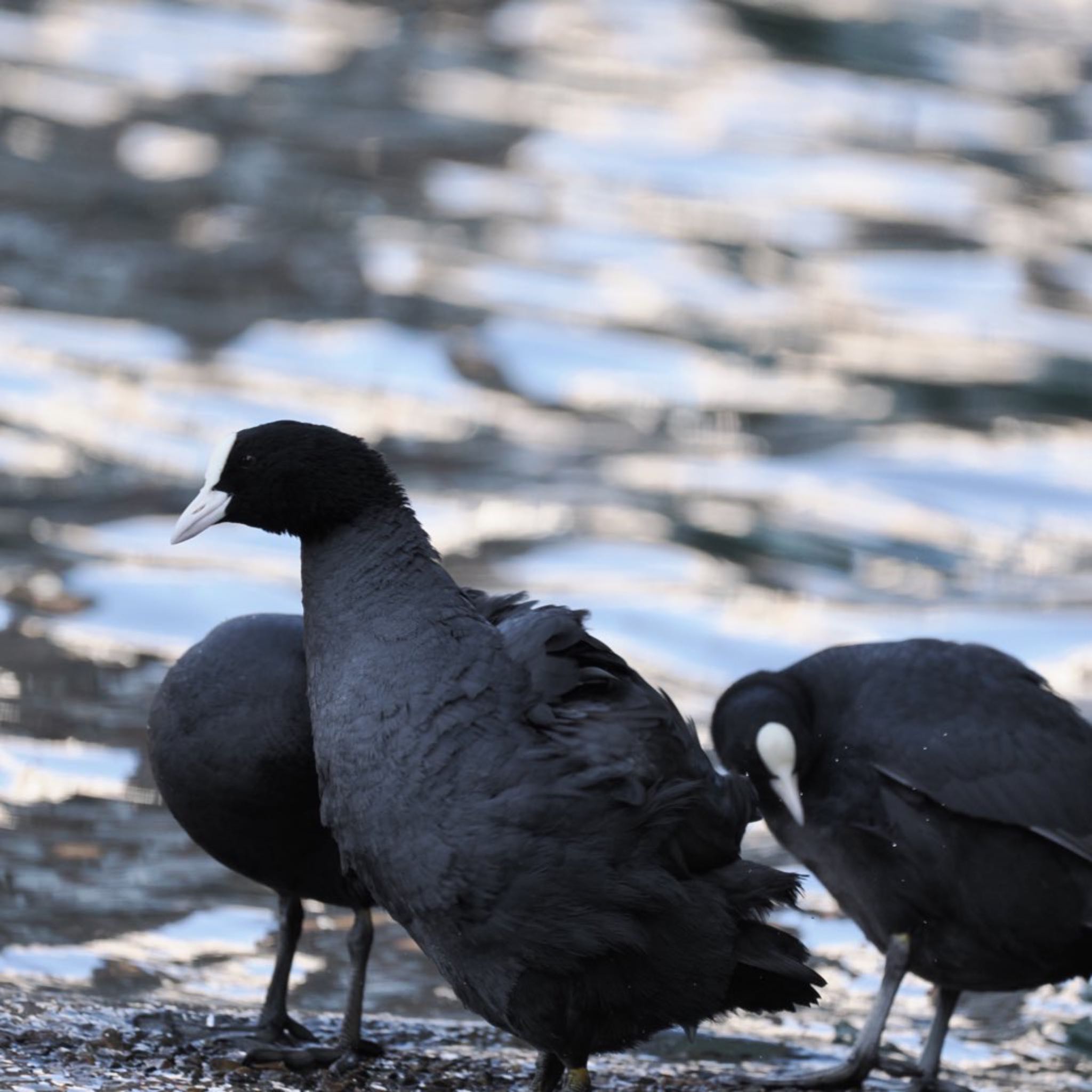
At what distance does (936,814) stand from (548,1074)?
1.12 meters

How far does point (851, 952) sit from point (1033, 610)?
11.7 ft

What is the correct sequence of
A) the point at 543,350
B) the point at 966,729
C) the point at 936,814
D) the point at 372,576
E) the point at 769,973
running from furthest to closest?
the point at 543,350, the point at 966,729, the point at 936,814, the point at 769,973, the point at 372,576

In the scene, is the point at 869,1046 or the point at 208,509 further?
the point at 869,1046

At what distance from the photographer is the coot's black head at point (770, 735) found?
16.6 ft

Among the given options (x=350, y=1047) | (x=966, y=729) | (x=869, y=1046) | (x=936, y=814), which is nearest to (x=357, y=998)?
(x=350, y=1047)

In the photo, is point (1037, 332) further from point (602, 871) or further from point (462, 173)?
point (602, 871)

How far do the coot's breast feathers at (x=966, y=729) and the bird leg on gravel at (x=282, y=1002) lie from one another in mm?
1317

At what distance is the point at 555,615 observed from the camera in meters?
4.29

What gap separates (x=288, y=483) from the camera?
4.30 m

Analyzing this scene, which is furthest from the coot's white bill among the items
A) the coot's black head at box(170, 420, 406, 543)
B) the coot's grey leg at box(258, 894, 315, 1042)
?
the coot's grey leg at box(258, 894, 315, 1042)

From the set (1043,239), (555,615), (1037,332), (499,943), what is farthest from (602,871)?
(1043,239)

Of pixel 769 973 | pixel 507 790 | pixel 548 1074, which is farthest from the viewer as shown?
pixel 548 1074

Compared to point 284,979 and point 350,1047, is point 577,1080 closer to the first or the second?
point 350,1047

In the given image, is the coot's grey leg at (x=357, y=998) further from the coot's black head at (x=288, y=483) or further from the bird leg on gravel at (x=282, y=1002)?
the coot's black head at (x=288, y=483)
